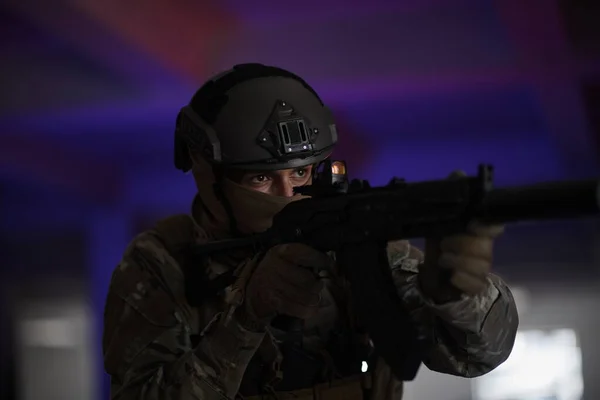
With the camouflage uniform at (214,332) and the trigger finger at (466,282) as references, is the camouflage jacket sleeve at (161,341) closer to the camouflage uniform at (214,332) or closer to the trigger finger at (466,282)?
the camouflage uniform at (214,332)

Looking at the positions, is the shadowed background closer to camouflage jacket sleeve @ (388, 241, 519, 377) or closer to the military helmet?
the military helmet

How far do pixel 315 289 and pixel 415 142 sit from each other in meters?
1.77

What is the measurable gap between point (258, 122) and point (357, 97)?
1.40m

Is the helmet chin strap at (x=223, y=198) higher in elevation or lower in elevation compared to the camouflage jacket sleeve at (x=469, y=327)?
higher

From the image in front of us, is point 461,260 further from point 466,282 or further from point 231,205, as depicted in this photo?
point 231,205

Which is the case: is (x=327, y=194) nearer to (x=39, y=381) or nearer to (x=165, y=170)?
(x=165, y=170)

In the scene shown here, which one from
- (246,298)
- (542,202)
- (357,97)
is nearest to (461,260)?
(542,202)

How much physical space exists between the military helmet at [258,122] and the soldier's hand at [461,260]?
→ 0.38 meters

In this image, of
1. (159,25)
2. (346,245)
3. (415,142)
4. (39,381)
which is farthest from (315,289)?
(39,381)

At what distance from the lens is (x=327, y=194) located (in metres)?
1.12

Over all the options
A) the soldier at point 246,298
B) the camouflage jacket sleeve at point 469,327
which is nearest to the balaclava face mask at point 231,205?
the soldier at point 246,298

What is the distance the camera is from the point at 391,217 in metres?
1.02

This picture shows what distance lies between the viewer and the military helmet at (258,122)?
132cm

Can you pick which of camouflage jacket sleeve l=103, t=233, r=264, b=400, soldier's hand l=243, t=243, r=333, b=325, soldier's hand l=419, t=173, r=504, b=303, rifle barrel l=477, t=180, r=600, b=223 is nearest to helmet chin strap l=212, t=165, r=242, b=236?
camouflage jacket sleeve l=103, t=233, r=264, b=400
